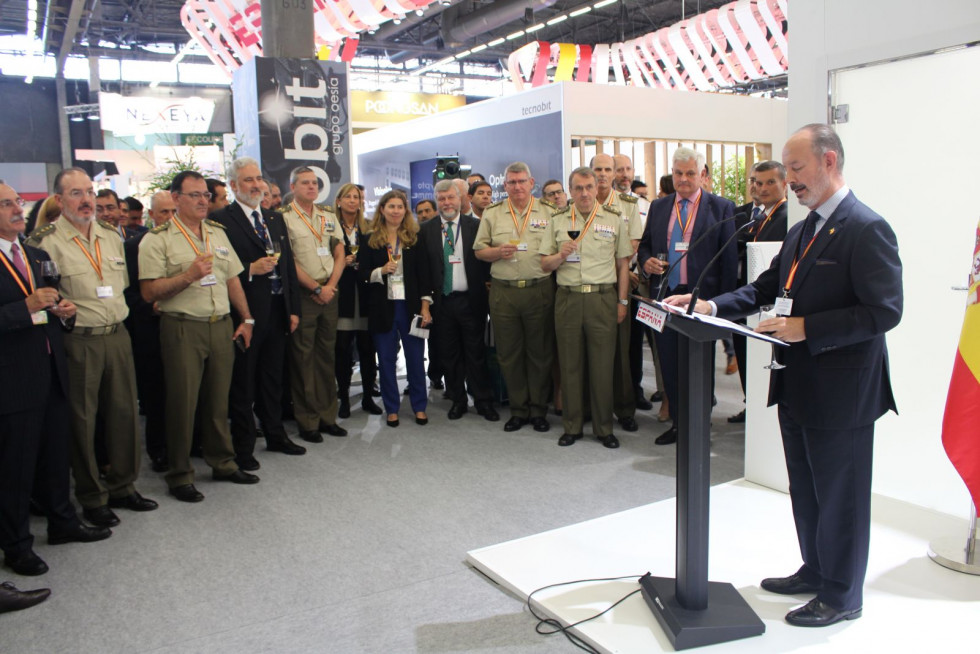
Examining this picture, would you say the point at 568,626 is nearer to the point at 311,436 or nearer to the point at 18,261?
the point at 18,261

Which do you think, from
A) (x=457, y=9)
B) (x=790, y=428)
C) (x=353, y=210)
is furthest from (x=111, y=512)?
(x=457, y=9)

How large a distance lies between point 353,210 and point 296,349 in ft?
3.64

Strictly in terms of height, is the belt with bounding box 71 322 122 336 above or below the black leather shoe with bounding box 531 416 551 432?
above

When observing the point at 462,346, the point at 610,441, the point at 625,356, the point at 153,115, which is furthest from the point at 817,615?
the point at 153,115

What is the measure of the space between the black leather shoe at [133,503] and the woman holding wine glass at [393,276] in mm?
1852

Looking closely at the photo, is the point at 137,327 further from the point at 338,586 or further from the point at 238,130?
the point at 238,130

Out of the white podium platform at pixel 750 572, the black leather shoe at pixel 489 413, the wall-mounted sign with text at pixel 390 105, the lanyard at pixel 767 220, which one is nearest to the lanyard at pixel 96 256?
the white podium platform at pixel 750 572

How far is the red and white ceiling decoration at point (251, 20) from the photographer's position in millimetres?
8727

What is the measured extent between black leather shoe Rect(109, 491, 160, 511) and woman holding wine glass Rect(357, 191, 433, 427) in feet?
6.08

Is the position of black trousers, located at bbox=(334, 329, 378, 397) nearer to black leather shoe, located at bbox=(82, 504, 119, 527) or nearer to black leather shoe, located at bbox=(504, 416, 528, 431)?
black leather shoe, located at bbox=(504, 416, 528, 431)

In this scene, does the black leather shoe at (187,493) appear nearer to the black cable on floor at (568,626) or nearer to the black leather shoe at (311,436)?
the black leather shoe at (311,436)

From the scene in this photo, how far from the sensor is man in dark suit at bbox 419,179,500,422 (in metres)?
5.34

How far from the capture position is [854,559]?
2469 mm

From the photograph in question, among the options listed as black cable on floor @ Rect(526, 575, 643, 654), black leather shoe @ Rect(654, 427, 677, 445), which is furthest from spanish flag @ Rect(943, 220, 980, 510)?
black leather shoe @ Rect(654, 427, 677, 445)
